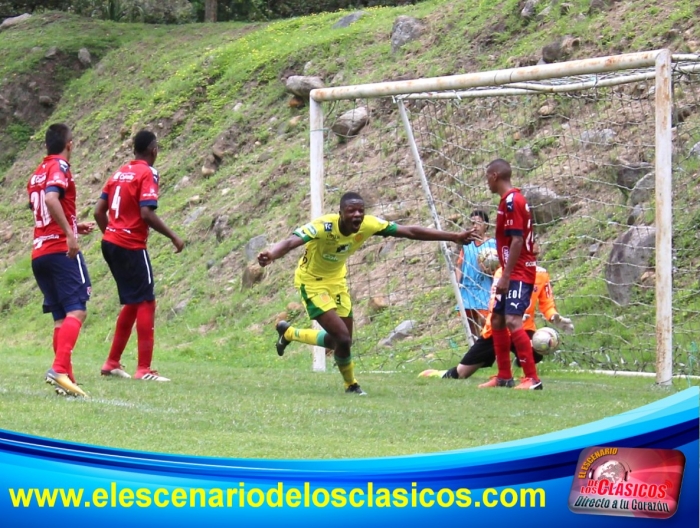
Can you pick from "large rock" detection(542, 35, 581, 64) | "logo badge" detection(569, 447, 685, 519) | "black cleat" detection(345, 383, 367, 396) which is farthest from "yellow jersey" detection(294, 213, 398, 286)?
"large rock" detection(542, 35, 581, 64)

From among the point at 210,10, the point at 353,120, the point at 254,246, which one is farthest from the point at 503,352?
the point at 210,10

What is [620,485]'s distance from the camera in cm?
370

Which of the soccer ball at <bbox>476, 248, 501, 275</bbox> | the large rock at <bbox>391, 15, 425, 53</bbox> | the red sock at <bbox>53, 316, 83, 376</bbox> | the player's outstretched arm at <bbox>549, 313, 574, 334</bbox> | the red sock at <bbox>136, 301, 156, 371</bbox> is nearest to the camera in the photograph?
the red sock at <bbox>53, 316, 83, 376</bbox>

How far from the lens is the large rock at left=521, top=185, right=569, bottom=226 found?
13359 mm

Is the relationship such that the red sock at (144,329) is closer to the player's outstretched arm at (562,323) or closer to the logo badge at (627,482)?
the player's outstretched arm at (562,323)

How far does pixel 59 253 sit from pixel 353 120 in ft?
30.9

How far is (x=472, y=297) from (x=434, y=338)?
52.0 inches

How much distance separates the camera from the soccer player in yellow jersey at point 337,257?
361 inches

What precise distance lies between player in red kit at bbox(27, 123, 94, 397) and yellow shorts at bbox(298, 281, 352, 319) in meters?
1.85

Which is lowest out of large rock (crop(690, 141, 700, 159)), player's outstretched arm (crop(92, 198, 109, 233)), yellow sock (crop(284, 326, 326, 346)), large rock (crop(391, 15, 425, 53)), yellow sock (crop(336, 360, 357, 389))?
yellow sock (crop(336, 360, 357, 389))

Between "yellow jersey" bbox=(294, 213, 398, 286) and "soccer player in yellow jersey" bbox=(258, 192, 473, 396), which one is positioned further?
"yellow jersey" bbox=(294, 213, 398, 286)

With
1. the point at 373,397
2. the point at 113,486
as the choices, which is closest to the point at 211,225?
the point at 373,397

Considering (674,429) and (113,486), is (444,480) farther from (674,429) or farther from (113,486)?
(113,486)

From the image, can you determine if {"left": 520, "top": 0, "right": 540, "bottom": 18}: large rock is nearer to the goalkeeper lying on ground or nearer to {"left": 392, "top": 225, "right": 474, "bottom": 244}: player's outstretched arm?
the goalkeeper lying on ground
